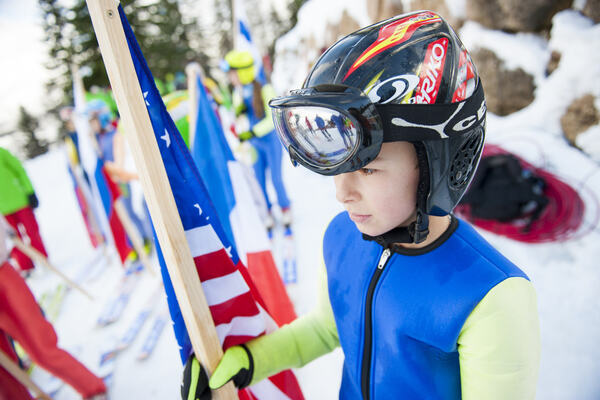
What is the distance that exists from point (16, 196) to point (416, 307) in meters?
5.43

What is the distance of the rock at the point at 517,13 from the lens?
420 cm

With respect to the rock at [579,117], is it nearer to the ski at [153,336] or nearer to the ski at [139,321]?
the ski at [153,336]

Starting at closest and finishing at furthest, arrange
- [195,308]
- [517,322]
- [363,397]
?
[517,322], [195,308], [363,397]

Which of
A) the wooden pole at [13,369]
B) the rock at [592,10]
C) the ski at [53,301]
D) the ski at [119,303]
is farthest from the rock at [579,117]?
the ski at [53,301]

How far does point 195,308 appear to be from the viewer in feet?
3.29

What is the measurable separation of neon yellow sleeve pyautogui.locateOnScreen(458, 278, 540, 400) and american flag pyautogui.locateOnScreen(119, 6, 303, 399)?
78 centimetres

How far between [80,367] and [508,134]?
5284 millimetres

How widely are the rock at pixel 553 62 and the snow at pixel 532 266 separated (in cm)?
9

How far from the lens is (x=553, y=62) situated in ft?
13.5

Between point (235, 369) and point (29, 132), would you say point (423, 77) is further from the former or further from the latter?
point (29, 132)

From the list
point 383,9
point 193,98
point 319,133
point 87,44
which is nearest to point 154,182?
point 319,133

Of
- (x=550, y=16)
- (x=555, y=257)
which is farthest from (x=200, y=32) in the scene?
(x=555, y=257)

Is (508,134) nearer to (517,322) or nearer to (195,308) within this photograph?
(517,322)

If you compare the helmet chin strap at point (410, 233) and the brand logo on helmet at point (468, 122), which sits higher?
the brand logo on helmet at point (468, 122)
